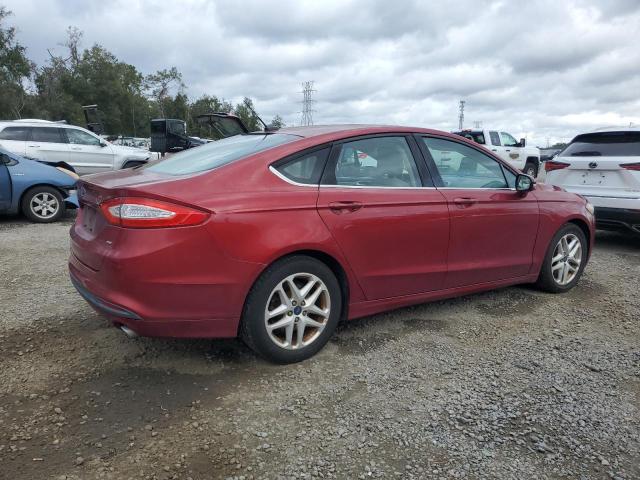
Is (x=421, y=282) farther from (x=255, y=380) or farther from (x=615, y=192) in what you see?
(x=615, y=192)

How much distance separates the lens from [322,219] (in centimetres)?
318

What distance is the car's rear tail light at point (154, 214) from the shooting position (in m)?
2.72

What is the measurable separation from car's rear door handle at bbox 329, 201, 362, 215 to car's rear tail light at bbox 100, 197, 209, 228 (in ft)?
2.74

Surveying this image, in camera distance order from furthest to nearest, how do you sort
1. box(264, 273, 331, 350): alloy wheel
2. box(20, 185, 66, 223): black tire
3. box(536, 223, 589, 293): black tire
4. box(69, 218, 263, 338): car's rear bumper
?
1. box(20, 185, 66, 223): black tire
2. box(536, 223, 589, 293): black tire
3. box(264, 273, 331, 350): alloy wheel
4. box(69, 218, 263, 338): car's rear bumper

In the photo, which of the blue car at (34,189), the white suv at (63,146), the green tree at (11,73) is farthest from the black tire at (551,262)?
the green tree at (11,73)

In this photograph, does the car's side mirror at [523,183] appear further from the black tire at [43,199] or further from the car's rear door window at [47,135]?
the car's rear door window at [47,135]

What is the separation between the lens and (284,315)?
10.3 feet

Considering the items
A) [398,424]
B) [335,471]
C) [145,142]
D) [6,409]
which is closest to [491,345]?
[398,424]

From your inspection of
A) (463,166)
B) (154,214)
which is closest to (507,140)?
(463,166)

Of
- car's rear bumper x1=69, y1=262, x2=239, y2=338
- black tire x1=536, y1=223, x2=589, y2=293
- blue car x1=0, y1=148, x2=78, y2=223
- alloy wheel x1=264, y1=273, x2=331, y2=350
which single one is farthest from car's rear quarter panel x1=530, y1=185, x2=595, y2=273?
blue car x1=0, y1=148, x2=78, y2=223

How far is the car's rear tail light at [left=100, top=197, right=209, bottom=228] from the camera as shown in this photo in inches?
107

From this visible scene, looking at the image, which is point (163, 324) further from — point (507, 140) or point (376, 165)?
point (507, 140)

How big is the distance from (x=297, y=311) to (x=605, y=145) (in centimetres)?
538

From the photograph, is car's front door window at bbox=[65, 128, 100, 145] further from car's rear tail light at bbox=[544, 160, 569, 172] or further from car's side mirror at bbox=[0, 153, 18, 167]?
car's rear tail light at bbox=[544, 160, 569, 172]
